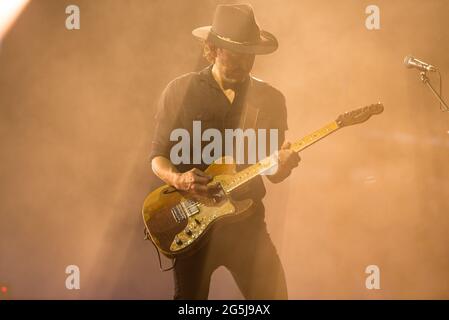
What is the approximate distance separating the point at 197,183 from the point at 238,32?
0.94 meters

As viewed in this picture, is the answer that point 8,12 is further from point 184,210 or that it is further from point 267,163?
point 267,163

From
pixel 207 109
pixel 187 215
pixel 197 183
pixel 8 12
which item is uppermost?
pixel 8 12

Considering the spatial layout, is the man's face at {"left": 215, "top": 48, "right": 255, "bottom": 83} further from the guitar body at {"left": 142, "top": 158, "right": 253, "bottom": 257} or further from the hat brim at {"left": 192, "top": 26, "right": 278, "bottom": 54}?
the guitar body at {"left": 142, "top": 158, "right": 253, "bottom": 257}

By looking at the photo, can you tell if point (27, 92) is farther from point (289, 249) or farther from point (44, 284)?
point (289, 249)

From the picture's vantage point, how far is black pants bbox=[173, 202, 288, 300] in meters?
2.77

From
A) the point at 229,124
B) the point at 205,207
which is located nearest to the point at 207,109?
the point at 229,124

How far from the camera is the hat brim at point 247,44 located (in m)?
2.88

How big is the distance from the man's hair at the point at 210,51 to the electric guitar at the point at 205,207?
0.70m

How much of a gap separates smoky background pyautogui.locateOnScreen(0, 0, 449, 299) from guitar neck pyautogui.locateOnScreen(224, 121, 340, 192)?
1.71 feet

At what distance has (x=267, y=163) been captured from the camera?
277 centimetres

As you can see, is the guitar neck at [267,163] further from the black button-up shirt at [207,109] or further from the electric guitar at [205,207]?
the black button-up shirt at [207,109]

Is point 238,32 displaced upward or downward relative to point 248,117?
upward

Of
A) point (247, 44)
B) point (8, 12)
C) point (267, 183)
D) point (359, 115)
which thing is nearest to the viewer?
point (359, 115)
